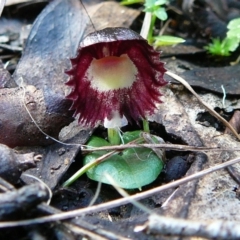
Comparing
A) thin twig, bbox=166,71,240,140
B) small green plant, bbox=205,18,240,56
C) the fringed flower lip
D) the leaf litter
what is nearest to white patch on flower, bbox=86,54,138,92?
the fringed flower lip

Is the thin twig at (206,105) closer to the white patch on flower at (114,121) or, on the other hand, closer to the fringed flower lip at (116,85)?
the fringed flower lip at (116,85)

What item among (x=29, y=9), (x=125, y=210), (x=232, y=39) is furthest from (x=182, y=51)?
(x=125, y=210)

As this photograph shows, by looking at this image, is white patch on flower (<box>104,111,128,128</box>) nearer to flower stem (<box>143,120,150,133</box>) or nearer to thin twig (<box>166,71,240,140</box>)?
flower stem (<box>143,120,150,133</box>)

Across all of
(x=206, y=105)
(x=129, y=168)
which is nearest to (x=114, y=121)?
(x=129, y=168)

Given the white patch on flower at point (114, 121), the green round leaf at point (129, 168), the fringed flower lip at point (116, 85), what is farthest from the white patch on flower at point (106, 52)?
the green round leaf at point (129, 168)

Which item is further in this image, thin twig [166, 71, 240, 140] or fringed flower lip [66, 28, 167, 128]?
thin twig [166, 71, 240, 140]

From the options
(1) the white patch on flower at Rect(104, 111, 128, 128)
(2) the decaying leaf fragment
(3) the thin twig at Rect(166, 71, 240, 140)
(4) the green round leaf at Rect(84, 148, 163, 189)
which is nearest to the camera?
(2) the decaying leaf fragment

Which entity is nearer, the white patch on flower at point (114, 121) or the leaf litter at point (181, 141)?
the leaf litter at point (181, 141)

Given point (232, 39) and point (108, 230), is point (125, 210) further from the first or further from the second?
point (232, 39)
